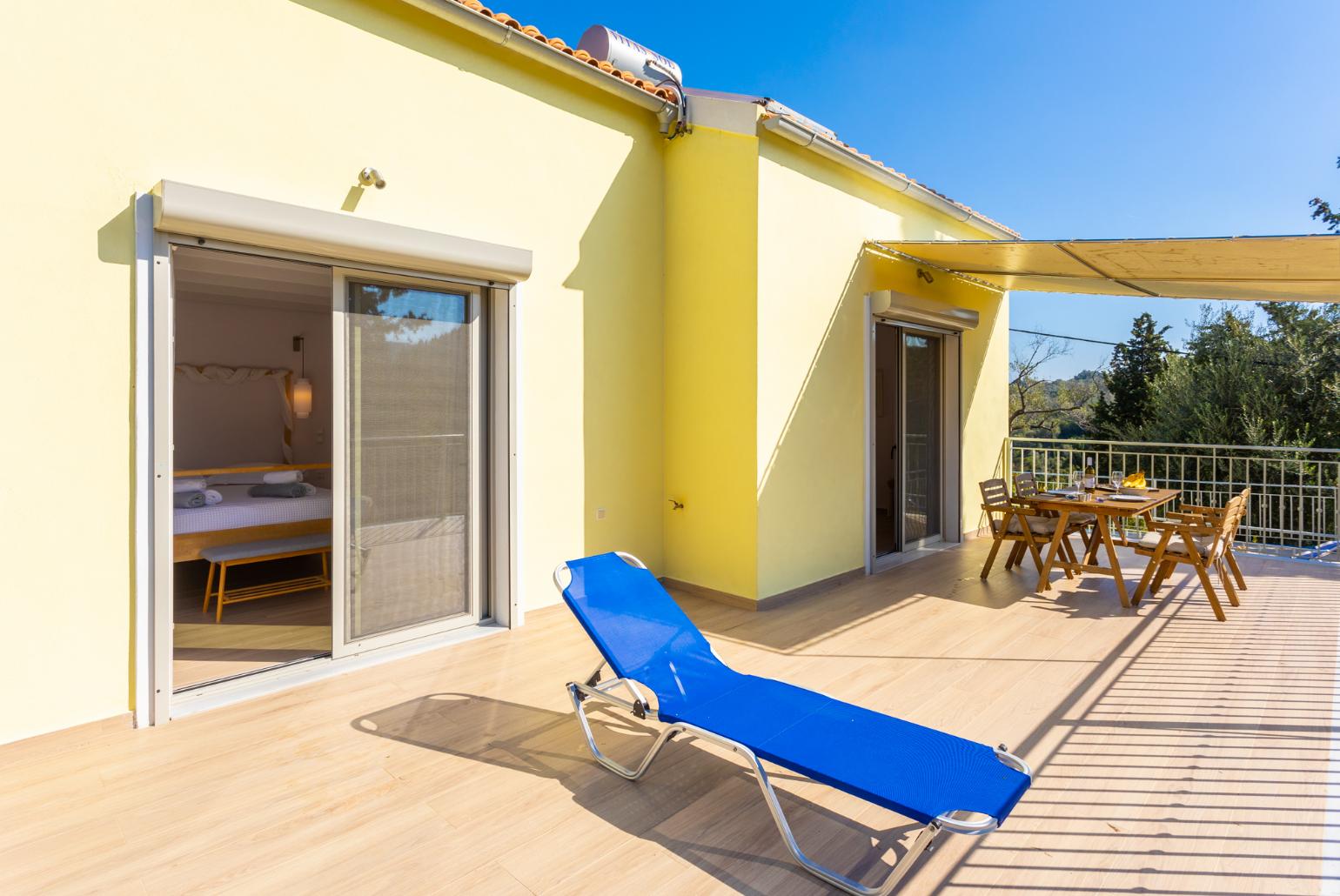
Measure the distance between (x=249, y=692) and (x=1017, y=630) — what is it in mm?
5134

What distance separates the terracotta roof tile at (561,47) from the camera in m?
4.68

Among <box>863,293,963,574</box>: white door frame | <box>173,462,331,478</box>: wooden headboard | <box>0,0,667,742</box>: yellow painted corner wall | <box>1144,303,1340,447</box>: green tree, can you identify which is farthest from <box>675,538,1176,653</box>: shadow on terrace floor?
<box>1144,303,1340,447</box>: green tree

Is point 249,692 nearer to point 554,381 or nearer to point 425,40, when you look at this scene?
point 554,381

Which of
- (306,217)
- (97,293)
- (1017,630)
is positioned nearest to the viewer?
(97,293)

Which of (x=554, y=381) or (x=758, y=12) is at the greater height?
(x=758, y=12)

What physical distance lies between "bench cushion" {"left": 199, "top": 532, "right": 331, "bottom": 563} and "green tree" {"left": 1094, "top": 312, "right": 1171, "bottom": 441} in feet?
60.6

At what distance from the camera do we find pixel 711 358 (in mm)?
5953

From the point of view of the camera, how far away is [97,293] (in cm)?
349

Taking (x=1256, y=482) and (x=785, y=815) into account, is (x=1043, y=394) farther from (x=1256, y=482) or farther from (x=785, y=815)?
(x=785, y=815)

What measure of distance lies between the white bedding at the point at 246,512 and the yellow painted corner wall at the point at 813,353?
13.5 feet

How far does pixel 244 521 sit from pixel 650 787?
4.65 metres

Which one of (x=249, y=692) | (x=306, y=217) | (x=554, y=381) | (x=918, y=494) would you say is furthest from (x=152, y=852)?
(x=918, y=494)

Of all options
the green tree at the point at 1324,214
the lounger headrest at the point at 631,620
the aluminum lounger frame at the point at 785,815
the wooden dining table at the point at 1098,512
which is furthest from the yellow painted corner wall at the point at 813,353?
the green tree at the point at 1324,214

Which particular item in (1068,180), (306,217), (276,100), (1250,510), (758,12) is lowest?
(1250,510)
